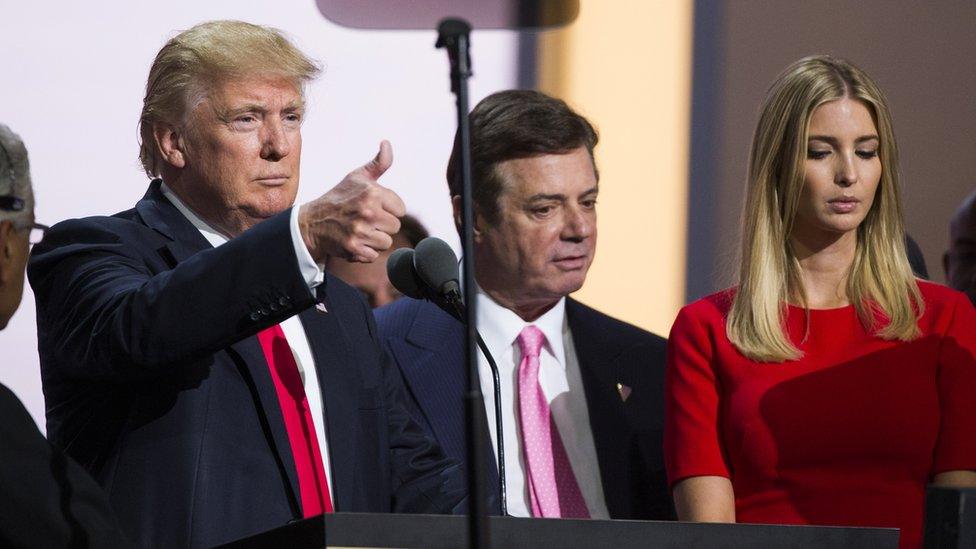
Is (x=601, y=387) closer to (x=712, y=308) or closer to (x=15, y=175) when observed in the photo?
(x=712, y=308)

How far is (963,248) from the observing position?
3.81 meters

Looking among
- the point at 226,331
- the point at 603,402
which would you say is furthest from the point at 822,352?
the point at 226,331

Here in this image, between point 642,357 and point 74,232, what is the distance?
1364 millimetres

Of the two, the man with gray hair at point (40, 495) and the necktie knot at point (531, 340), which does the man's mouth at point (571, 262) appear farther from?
the man with gray hair at point (40, 495)

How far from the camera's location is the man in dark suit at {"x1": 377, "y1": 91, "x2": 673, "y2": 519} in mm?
3100

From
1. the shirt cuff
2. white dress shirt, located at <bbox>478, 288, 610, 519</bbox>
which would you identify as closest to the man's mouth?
white dress shirt, located at <bbox>478, 288, 610, 519</bbox>

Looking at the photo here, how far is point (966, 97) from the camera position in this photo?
4340mm

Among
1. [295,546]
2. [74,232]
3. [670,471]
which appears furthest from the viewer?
[670,471]

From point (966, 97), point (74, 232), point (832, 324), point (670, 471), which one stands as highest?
point (966, 97)

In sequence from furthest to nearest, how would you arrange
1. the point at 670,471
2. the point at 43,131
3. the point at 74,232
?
the point at 43,131 < the point at 670,471 < the point at 74,232

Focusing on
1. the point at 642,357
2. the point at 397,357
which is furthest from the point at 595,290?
the point at 397,357

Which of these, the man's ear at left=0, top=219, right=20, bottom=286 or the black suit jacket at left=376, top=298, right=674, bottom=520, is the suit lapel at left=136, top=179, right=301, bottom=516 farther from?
the black suit jacket at left=376, top=298, right=674, bottom=520

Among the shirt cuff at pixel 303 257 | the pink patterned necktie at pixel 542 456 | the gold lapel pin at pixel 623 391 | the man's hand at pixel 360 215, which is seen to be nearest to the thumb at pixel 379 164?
the man's hand at pixel 360 215

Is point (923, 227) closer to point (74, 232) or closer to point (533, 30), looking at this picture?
point (533, 30)
